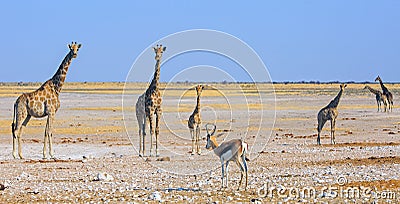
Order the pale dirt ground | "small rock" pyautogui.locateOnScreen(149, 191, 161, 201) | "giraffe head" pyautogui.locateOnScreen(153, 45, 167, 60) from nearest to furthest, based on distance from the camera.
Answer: "small rock" pyautogui.locateOnScreen(149, 191, 161, 201), the pale dirt ground, "giraffe head" pyautogui.locateOnScreen(153, 45, 167, 60)

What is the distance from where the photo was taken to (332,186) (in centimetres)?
1432

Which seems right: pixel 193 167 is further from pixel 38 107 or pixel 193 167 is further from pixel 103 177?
pixel 38 107

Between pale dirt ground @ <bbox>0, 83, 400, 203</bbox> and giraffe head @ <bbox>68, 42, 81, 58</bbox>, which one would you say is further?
giraffe head @ <bbox>68, 42, 81, 58</bbox>

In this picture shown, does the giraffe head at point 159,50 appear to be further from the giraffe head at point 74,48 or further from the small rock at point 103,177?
the small rock at point 103,177

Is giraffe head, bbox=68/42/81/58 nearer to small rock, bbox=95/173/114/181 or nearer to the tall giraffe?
the tall giraffe

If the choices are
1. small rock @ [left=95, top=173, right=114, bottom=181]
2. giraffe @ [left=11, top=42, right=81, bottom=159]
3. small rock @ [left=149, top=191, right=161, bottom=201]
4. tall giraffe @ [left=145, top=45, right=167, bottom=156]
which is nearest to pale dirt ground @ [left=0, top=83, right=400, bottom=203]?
small rock @ [left=149, top=191, right=161, bottom=201]

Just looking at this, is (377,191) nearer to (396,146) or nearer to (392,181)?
(392,181)

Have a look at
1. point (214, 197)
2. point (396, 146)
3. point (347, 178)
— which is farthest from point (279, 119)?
point (214, 197)

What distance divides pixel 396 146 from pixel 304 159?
19.1ft

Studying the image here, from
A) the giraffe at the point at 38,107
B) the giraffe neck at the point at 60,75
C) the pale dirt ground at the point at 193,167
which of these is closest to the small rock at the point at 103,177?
the pale dirt ground at the point at 193,167

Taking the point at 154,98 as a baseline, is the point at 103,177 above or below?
below

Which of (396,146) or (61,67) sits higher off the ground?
(61,67)

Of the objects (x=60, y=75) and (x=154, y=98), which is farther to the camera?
(x=60, y=75)

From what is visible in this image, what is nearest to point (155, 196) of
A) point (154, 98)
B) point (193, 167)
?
point (193, 167)
